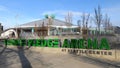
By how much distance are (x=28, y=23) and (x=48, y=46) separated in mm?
39323

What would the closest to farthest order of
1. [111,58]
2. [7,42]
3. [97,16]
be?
1. [111,58]
2. [7,42]
3. [97,16]

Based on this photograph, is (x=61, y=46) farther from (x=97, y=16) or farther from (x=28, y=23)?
(x=28, y=23)

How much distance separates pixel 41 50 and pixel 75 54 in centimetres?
397

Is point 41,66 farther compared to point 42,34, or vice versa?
point 42,34

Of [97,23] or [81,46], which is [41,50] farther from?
[97,23]

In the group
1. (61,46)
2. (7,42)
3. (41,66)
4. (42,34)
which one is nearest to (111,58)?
(61,46)

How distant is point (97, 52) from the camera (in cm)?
2059

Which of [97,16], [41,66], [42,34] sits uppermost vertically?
[97,16]

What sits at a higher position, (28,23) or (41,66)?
(28,23)

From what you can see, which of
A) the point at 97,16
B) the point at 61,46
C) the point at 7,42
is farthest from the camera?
the point at 97,16

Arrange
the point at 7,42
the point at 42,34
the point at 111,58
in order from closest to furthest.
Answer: the point at 111,58 < the point at 7,42 < the point at 42,34

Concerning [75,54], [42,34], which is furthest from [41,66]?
[42,34]

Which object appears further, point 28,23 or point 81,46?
point 28,23

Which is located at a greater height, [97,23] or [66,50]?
[97,23]
